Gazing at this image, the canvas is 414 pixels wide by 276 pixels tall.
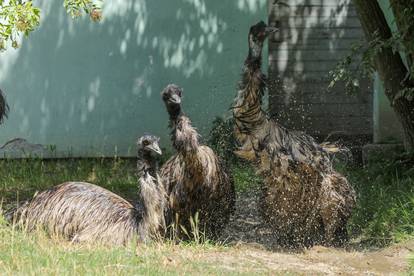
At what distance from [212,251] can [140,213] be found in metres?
0.78

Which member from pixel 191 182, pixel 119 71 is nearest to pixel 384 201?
pixel 191 182

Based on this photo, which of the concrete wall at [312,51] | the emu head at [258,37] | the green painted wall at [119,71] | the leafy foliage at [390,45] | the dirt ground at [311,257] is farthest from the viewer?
the concrete wall at [312,51]

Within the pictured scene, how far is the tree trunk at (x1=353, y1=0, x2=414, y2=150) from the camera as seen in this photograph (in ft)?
30.9

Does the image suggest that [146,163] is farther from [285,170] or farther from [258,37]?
[258,37]

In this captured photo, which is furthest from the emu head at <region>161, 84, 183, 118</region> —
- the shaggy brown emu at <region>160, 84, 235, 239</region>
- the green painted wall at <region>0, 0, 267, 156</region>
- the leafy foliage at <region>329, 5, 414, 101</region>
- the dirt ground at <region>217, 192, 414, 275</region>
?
the green painted wall at <region>0, 0, 267, 156</region>

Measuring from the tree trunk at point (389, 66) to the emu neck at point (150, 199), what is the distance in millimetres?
2771

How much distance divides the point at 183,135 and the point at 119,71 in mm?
4868

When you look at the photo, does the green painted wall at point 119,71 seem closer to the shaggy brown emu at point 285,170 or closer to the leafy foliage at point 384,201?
the leafy foliage at point 384,201

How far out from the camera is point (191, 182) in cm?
760

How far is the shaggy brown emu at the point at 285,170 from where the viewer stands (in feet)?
25.5

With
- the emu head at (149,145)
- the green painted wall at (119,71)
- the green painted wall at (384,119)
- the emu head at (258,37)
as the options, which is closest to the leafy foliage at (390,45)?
the emu head at (258,37)

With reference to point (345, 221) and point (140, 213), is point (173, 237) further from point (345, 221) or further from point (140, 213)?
point (345, 221)

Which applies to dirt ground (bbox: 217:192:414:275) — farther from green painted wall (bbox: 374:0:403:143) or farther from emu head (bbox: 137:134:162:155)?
green painted wall (bbox: 374:0:403:143)

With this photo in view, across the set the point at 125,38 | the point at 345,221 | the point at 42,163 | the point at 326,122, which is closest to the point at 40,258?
the point at 345,221
